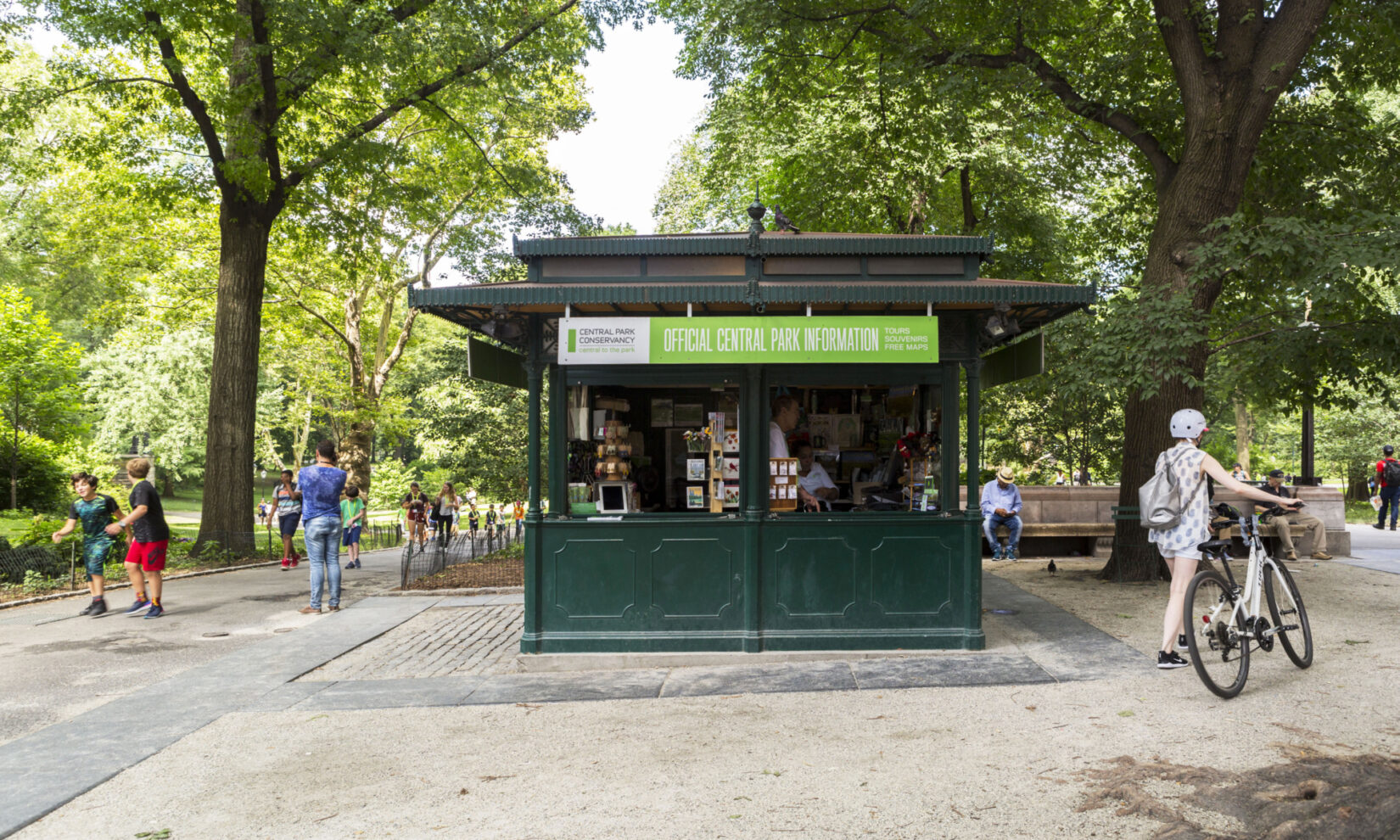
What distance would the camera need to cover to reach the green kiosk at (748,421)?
779 cm

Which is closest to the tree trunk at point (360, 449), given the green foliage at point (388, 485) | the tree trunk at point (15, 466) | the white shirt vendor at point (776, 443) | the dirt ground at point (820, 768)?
the tree trunk at point (15, 466)

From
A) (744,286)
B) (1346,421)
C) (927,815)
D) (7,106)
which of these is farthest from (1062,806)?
(1346,421)

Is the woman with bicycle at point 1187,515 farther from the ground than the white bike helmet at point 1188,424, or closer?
closer

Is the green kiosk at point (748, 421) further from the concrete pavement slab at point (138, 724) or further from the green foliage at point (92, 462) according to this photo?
the green foliage at point (92, 462)

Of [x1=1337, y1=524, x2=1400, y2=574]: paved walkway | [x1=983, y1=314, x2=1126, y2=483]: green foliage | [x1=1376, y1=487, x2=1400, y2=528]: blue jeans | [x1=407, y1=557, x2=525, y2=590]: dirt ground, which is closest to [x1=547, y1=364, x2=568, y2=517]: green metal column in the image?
[x1=407, y1=557, x2=525, y2=590]: dirt ground

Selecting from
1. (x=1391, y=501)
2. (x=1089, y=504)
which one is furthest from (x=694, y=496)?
(x=1391, y=501)

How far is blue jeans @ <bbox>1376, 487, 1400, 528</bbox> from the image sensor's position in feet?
71.9

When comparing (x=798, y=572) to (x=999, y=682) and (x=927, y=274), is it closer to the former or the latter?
(x=999, y=682)

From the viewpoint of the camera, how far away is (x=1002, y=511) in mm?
15219

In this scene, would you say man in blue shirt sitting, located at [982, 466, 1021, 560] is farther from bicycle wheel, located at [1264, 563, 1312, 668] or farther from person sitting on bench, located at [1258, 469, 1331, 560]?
bicycle wheel, located at [1264, 563, 1312, 668]

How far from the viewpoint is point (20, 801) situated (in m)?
5.05

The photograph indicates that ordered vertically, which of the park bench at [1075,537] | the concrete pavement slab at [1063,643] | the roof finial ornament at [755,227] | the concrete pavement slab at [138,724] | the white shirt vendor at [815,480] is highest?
the roof finial ornament at [755,227]

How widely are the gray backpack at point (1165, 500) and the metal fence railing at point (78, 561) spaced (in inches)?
537

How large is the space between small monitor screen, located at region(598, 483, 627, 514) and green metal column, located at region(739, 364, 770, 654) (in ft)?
3.67
